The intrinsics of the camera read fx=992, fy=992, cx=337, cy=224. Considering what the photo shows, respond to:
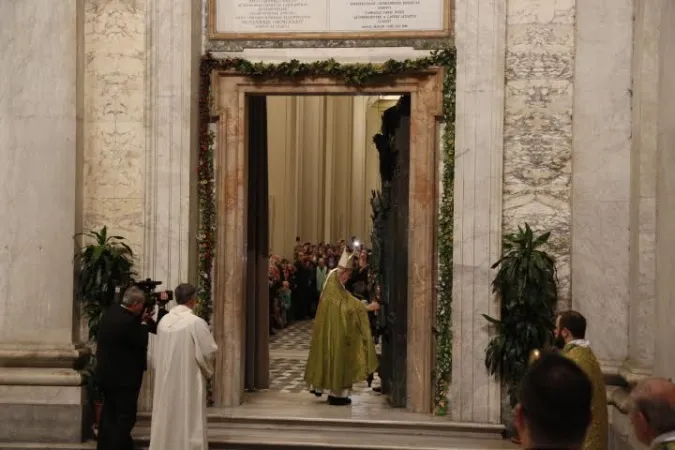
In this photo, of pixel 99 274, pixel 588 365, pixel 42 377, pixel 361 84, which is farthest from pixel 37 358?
pixel 588 365

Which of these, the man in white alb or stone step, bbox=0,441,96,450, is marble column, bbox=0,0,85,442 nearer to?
stone step, bbox=0,441,96,450

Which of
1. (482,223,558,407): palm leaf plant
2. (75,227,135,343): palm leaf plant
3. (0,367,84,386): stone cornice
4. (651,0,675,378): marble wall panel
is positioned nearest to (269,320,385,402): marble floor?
(482,223,558,407): palm leaf plant

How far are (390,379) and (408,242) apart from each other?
4.91ft

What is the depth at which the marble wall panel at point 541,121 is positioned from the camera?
8.81 m

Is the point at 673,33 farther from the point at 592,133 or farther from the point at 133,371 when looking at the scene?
the point at 133,371

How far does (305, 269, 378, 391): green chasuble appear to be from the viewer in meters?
9.72

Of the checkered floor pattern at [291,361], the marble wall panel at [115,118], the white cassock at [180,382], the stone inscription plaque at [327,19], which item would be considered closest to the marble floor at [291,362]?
the checkered floor pattern at [291,361]

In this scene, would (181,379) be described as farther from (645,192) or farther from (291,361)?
(291,361)

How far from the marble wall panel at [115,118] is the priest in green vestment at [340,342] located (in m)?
1.92

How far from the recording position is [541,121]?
29.0ft

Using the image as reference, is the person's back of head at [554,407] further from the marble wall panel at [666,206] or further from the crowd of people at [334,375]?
the marble wall panel at [666,206]

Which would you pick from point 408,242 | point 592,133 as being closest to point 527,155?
point 592,133

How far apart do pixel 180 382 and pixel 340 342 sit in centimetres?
251

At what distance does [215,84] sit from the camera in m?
9.46
